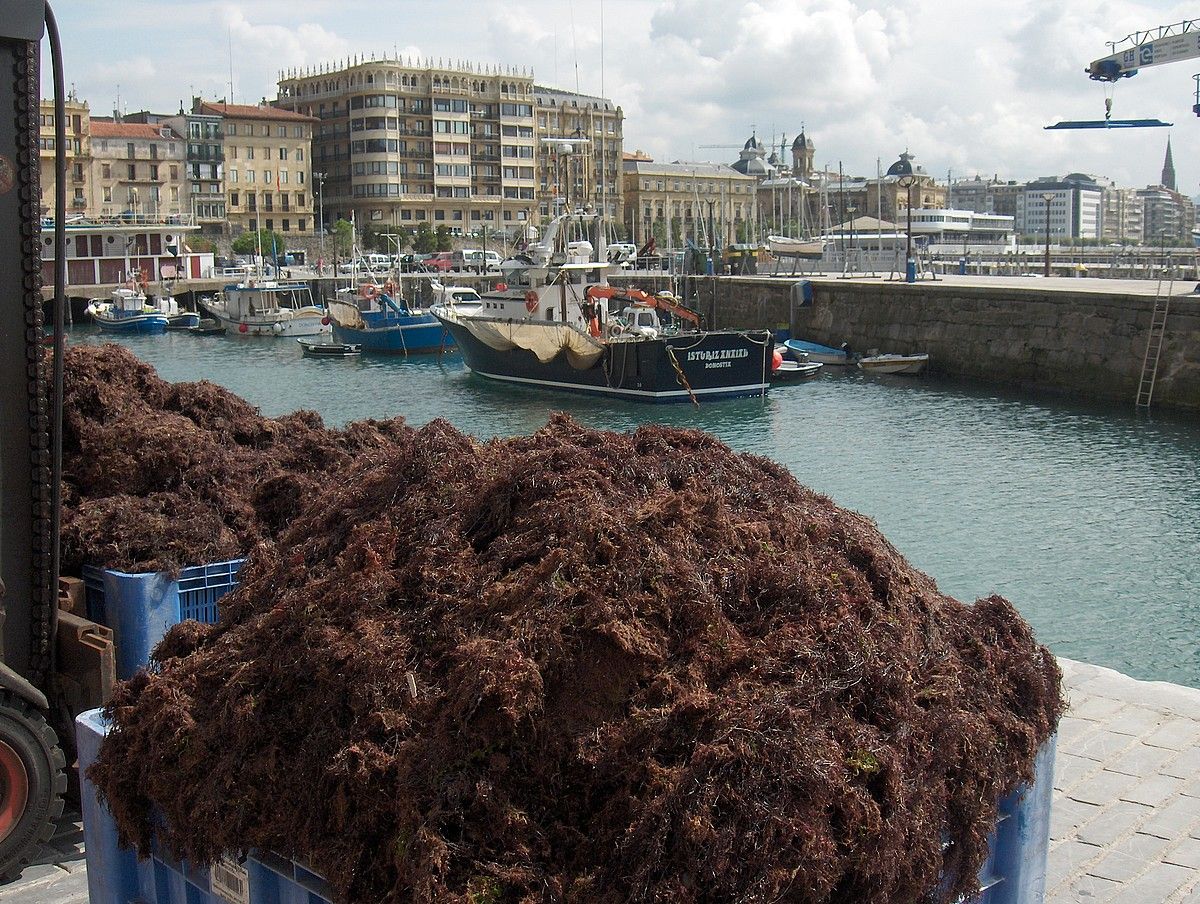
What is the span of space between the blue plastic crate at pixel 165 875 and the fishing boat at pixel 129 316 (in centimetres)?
5360

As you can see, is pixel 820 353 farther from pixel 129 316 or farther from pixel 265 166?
pixel 265 166

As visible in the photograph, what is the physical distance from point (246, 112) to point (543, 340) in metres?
70.9

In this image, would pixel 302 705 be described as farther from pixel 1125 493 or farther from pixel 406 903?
pixel 1125 493

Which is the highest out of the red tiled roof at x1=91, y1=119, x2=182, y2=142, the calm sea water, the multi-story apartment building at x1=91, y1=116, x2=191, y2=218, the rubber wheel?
the red tiled roof at x1=91, y1=119, x2=182, y2=142

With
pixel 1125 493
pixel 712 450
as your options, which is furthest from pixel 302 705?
pixel 1125 493

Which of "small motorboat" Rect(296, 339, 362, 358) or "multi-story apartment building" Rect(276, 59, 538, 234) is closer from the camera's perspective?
"small motorboat" Rect(296, 339, 362, 358)

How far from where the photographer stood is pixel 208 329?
185 feet

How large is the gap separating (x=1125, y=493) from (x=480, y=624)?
694 inches

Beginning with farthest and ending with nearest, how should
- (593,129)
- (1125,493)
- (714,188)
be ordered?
1. (714,188)
2. (593,129)
3. (1125,493)

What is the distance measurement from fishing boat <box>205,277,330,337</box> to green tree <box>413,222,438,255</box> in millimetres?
36187

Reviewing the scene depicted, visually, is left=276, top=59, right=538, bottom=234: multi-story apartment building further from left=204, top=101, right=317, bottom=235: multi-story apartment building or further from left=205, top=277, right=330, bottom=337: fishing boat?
left=205, top=277, right=330, bottom=337: fishing boat

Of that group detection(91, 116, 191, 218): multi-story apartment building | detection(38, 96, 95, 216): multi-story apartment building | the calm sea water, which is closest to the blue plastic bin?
the calm sea water

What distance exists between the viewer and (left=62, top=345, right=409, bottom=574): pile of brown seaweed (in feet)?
17.3

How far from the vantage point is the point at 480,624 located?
3.15 metres
